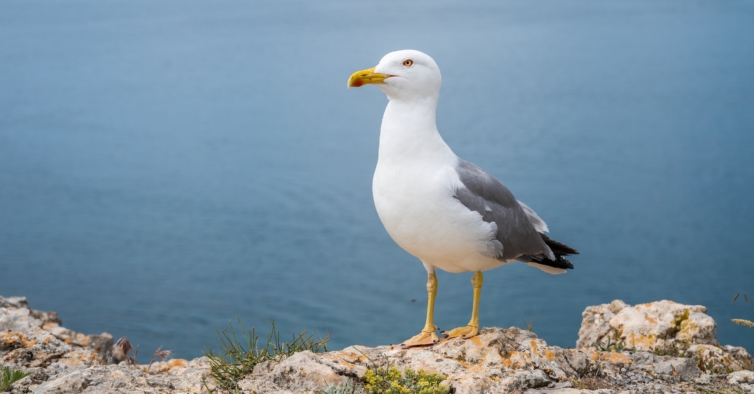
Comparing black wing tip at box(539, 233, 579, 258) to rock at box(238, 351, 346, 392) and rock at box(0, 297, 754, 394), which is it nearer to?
rock at box(0, 297, 754, 394)

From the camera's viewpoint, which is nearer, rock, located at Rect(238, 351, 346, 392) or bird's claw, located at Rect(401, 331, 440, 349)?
rock, located at Rect(238, 351, 346, 392)

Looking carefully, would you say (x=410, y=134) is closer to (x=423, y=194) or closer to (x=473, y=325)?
(x=423, y=194)

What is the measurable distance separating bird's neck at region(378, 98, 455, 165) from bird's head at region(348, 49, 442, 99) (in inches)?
2.4

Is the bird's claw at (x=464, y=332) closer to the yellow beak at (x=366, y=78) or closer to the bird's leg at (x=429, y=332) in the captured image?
the bird's leg at (x=429, y=332)

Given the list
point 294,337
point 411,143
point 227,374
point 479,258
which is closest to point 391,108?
point 411,143

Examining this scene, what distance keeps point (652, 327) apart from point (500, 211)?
5.83ft

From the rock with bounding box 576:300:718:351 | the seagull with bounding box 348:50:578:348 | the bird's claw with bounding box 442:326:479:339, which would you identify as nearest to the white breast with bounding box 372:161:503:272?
the seagull with bounding box 348:50:578:348

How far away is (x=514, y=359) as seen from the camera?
3.60m

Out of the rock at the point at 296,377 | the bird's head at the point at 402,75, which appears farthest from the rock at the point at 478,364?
the bird's head at the point at 402,75

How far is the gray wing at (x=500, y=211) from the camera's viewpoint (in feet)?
12.3

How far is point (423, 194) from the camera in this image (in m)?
3.62

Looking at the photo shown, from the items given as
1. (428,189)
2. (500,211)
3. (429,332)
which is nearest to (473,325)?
(429,332)

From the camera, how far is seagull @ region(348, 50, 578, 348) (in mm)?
3637

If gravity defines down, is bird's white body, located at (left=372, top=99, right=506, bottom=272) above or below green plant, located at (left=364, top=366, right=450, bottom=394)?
above
